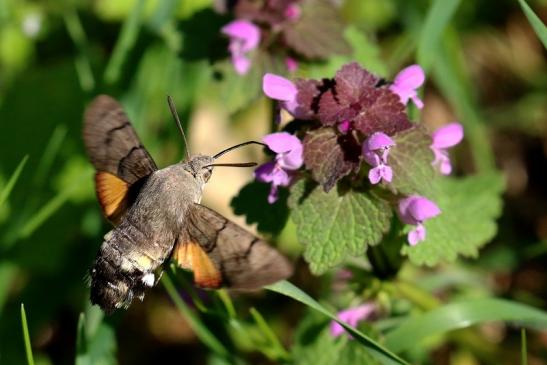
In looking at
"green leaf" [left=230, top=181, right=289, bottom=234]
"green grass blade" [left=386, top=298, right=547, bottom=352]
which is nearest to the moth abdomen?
"green leaf" [left=230, top=181, right=289, bottom=234]

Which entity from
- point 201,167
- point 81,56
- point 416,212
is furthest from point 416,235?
point 81,56

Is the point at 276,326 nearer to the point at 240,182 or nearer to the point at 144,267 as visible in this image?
the point at 240,182

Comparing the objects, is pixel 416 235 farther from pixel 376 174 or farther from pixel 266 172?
pixel 266 172

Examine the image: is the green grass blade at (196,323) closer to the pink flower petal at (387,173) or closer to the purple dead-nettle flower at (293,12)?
the pink flower petal at (387,173)

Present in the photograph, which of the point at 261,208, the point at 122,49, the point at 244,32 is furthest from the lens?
the point at 122,49

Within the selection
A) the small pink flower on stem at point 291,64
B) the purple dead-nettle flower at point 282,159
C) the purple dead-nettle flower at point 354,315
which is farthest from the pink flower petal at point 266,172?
the small pink flower on stem at point 291,64

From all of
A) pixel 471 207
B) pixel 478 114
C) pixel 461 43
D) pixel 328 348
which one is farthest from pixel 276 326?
pixel 461 43

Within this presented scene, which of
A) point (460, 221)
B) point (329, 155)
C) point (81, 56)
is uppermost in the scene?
point (81, 56)
